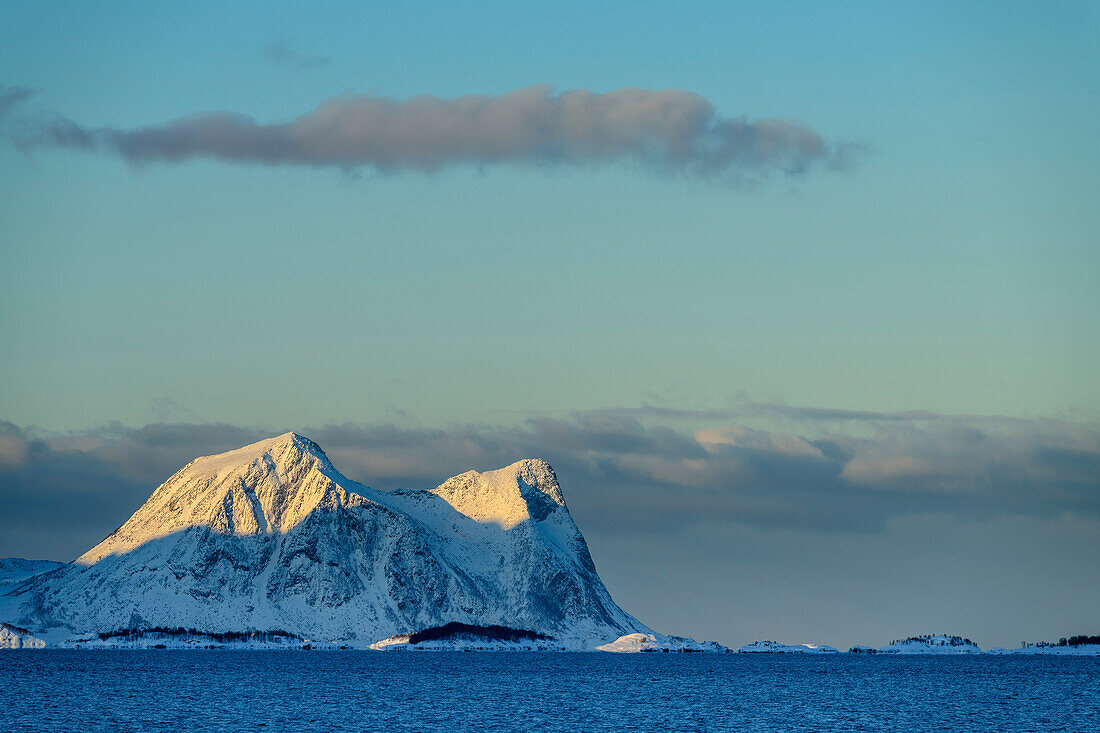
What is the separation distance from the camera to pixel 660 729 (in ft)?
592

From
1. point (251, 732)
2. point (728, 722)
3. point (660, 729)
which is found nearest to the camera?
point (251, 732)

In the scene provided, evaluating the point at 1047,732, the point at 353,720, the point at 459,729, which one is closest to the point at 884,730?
the point at 1047,732

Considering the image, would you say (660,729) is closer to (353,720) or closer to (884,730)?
(884,730)

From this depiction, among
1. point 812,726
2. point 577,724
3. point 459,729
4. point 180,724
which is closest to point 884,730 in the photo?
point 812,726

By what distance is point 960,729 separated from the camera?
187 m

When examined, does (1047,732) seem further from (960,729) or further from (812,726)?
(812,726)

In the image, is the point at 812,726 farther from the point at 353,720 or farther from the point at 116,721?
the point at 116,721

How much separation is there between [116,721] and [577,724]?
5979 centimetres

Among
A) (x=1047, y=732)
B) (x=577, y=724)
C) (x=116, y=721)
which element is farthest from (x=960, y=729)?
(x=116, y=721)

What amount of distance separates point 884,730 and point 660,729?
29.9 metres

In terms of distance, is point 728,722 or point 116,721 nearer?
point 116,721

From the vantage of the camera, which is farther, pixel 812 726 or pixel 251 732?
pixel 812 726

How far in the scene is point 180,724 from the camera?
176 meters

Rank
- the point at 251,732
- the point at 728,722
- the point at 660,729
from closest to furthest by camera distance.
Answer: the point at 251,732 < the point at 660,729 < the point at 728,722
